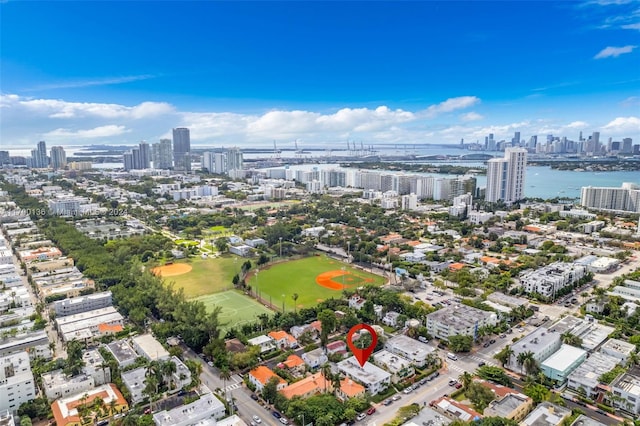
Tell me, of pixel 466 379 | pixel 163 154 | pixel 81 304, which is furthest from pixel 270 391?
pixel 163 154

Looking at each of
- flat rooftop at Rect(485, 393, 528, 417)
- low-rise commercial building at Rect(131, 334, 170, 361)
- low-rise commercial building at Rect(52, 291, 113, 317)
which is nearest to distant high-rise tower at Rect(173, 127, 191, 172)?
low-rise commercial building at Rect(52, 291, 113, 317)

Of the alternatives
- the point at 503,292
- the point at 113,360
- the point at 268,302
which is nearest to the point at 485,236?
the point at 503,292

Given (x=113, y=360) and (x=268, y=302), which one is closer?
(x=113, y=360)

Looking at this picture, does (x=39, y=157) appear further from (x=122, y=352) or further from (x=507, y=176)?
(x=122, y=352)

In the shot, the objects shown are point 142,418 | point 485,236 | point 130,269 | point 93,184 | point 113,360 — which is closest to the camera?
point 142,418

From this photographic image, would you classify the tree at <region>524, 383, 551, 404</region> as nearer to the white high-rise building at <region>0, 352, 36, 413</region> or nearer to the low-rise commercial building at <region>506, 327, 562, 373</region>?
the low-rise commercial building at <region>506, 327, 562, 373</region>

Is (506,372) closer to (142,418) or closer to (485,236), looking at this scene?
(142,418)

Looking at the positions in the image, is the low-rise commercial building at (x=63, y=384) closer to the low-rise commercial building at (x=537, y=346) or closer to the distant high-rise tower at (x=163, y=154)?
the low-rise commercial building at (x=537, y=346)

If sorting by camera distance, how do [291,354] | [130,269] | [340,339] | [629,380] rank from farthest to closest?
1. [130,269]
2. [340,339]
3. [291,354]
4. [629,380]
